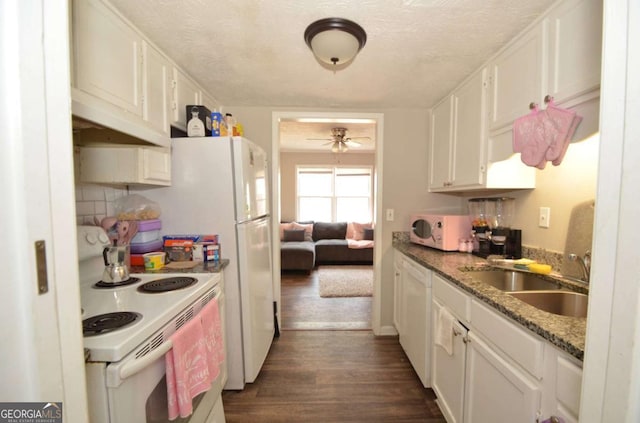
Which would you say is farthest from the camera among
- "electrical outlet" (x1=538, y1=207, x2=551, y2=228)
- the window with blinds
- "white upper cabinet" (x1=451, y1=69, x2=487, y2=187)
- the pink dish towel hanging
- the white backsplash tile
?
the window with blinds

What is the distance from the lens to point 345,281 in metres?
4.13

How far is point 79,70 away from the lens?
105 cm

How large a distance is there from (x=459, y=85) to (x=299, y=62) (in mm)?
1222

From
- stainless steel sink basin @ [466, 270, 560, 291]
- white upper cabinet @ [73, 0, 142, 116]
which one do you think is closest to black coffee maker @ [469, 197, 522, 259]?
stainless steel sink basin @ [466, 270, 560, 291]

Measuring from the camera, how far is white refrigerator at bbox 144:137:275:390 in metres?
1.68

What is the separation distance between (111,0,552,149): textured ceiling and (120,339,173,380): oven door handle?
144cm

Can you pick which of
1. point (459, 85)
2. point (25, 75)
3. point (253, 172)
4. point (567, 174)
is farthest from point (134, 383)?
point (459, 85)

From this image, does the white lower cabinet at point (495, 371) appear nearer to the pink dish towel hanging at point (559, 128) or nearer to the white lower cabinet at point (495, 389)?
the white lower cabinet at point (495, 389)

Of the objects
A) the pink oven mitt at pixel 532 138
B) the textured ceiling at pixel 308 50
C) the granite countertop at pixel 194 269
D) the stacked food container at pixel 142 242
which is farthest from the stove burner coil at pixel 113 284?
the pink oven mitt at pixel 532 138

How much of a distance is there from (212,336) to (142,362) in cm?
48

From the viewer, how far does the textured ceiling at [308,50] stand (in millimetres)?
1190

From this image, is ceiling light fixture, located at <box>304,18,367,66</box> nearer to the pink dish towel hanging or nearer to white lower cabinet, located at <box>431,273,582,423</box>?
the pink dish towel hanging

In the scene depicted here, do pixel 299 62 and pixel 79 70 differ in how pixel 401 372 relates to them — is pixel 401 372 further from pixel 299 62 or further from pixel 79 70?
pixel 79 70

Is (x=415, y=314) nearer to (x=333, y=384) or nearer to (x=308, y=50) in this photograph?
(x=333, y=384)
